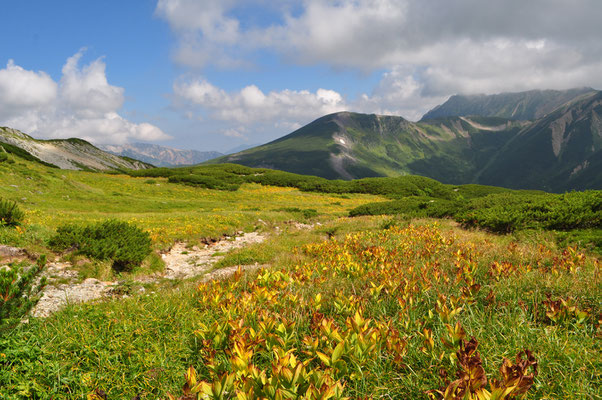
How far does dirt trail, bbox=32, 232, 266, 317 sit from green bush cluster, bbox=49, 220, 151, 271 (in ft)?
2.38

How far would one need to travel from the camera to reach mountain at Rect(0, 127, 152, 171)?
249 ft

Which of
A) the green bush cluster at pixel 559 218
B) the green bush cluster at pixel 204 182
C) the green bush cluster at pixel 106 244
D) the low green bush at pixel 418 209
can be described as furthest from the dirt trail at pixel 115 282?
the green bush cluster at pixel 204 182

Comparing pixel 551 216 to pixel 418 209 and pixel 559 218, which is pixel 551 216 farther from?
pixel 418 209

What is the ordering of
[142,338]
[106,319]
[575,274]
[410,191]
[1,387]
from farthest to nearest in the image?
[410,191], [575,274], [106,319], [142,338], [1,387]

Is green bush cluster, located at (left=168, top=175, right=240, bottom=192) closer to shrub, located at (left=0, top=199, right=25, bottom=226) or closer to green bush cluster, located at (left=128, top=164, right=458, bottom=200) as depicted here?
green bush cluster, located at (left=128, top=164, right=458, bottom=200)

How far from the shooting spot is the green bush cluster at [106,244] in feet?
29.6

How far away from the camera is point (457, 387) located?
197 centimetres

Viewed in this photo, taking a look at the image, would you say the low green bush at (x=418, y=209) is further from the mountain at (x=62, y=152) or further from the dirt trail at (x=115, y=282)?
the mountain at (x=62, y=152)

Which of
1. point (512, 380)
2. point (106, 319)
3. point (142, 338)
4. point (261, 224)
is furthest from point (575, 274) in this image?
point (261, 224)

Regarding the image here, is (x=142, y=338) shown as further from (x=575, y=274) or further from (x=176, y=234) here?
(x=176, y=234)

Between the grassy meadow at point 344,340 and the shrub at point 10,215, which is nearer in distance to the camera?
the grassy meadow at point 344,340

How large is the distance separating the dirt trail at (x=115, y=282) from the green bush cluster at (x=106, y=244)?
0.72 metres

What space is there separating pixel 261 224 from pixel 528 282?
16313mm

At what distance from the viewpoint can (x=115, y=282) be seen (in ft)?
27.4
